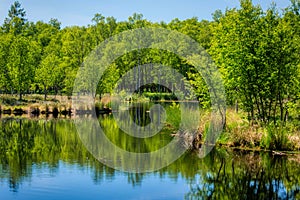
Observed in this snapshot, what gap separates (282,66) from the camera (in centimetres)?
2366

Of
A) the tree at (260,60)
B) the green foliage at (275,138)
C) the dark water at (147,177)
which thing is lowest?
the dark water at (147,177)

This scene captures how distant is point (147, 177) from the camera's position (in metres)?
17.3

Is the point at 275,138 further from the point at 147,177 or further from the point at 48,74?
the point at 48,74

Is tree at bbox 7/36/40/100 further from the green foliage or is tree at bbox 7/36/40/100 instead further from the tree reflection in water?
the green foliage

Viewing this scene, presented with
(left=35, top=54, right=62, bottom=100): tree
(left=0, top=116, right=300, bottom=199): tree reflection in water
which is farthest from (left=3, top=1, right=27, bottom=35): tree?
(left=0, top=116, right=300, bottom=199): tree reflection in water

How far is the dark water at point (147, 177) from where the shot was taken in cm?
1481

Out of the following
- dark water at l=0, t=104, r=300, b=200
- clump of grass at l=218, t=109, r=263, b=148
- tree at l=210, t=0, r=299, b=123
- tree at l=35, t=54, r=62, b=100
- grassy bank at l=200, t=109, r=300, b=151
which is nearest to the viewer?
dark water at l=0, t=104, r=300, b=200

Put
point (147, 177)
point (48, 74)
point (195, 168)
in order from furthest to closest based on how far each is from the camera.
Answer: point (48, 74), point (195, 168), point (147, 177)

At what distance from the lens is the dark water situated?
14.8 meters

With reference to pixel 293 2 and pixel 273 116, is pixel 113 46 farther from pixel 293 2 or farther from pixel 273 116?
pixel 273 116

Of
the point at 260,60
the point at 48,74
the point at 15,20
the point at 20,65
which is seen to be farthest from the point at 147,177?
the point at 15,20

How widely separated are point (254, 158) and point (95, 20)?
7402 centimetres

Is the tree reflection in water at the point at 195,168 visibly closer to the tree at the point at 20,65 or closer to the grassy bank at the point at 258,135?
the grassy bank at the point at 258,135

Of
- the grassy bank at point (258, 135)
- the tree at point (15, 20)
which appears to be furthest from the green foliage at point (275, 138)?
the tree at point (15, 20)
